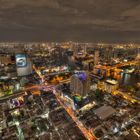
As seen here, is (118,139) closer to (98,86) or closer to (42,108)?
(42,108)

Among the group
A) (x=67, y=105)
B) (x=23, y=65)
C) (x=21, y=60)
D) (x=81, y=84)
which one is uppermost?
(x=21, y=60)

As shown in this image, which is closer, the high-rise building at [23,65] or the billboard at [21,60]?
the billboard at [21,60]

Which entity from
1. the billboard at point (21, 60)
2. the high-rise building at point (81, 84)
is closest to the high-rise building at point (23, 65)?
the billboard at point (21, 60)

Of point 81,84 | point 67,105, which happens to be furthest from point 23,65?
point 67,105

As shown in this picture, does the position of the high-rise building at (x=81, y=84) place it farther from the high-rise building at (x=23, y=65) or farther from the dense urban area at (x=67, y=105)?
→ the high-rise building at (x=23, y=65)

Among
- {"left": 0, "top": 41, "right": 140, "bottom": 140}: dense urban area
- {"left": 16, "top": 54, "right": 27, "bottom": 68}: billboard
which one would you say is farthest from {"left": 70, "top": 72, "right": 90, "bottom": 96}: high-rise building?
{"left": 16, "top": 54, "right": 27, "bottom": 68}: billboard

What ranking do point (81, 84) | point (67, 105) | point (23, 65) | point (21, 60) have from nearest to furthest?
1. point (67, 105)
2. point (81, 84)
3. point (21, 60)
4. point (23, 65)

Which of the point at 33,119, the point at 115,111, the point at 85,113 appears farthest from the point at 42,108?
the point at 115,111

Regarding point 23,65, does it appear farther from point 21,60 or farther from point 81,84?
point 81,84
